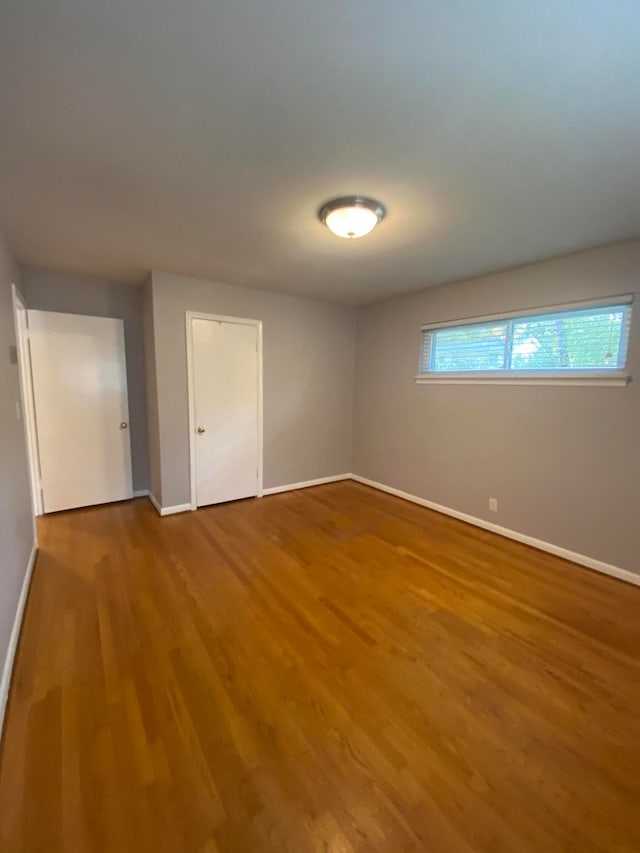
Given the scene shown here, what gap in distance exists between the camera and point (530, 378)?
296cm

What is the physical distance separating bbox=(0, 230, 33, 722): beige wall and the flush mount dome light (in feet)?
6.86

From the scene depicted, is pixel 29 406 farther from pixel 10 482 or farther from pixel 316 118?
pixel 316 118

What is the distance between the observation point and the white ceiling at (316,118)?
99 cm

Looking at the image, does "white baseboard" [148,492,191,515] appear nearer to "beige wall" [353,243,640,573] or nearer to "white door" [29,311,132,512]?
"white door" [29,311,132,512]

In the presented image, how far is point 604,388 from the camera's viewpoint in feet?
8.43

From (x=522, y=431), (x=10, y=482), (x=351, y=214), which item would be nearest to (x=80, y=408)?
(x=10, y=482)

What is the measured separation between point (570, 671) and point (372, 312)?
3889 millimetres

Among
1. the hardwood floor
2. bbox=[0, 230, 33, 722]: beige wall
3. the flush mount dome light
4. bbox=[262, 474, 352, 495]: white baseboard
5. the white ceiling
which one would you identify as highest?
the white ceiling

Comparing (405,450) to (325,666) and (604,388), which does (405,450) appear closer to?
(604,388)

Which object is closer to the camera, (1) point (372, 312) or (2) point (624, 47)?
(2) point (624, 47)

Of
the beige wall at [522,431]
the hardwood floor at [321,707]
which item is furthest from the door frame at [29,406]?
the beige wall at [522,431]

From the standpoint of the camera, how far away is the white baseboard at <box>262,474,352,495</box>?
433cm

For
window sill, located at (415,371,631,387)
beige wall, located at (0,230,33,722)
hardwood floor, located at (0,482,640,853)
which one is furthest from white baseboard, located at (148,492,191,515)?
window sill, located at (415,371,631,387)

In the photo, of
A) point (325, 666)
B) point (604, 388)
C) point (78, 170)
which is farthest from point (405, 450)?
point (78, 170)
